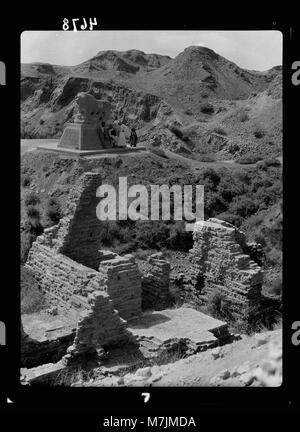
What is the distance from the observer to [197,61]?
5653cm

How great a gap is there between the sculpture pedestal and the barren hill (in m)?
11.9

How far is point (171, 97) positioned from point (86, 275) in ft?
145

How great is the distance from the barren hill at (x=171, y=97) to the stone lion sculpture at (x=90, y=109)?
39.5ft

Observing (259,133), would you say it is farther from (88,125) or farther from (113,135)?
(88,125)

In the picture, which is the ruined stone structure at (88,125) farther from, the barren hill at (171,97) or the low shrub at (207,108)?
the low shrub at (207,108)

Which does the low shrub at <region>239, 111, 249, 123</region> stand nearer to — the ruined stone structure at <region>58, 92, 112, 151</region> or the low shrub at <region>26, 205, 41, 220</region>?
the ruined stone structure at <region>58, 92, 112, 151</region>

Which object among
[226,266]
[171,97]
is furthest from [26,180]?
[171,97]

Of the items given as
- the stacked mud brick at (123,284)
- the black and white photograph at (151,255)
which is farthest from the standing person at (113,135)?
the stacked mud brick at (123,284)

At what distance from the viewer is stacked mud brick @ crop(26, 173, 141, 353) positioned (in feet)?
28.1

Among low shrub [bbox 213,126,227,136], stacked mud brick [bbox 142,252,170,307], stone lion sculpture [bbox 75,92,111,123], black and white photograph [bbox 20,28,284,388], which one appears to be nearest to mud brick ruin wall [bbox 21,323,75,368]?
black and white photograph [bbox 20,28,284,388]
